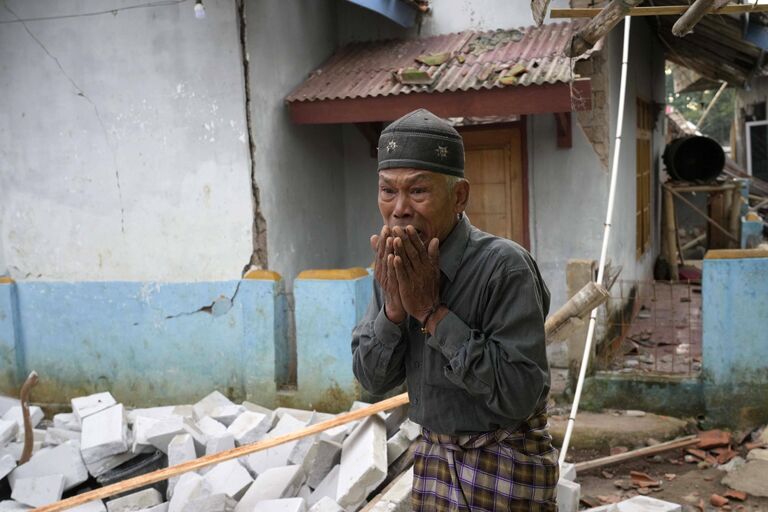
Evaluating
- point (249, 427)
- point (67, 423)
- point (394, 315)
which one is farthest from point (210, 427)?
point (394, 315)

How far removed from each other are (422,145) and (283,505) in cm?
280

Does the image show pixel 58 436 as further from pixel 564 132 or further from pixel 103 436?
pixel 564 132

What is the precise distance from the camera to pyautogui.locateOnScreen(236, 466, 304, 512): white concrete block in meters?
4.50

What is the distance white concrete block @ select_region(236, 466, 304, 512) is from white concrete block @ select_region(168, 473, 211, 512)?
0.25m

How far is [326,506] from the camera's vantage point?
3.96 metres

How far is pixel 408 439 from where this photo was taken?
453 cm

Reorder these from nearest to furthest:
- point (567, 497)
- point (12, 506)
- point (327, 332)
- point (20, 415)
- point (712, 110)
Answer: point (567, 497) < point (12, 506) < point (327, 332) < point (20, 415) < point (712, 110)

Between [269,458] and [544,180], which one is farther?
[544,180]

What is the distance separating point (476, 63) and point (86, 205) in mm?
4153

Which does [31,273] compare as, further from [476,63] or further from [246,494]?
[476,63]

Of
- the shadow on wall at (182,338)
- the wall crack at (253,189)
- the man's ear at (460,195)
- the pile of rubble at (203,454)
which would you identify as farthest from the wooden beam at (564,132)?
the man's ear at (460,195)

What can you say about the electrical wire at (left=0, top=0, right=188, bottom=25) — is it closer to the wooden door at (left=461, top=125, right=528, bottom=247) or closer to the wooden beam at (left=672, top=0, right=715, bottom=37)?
the wooden door at (left=461, top=125, right=528, bottom=247)

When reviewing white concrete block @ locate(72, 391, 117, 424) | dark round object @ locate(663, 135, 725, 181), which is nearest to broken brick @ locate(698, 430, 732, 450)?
white concrete block @ locate(72, 391, 117, 424)

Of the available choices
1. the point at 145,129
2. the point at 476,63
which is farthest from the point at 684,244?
the point at 145,129
